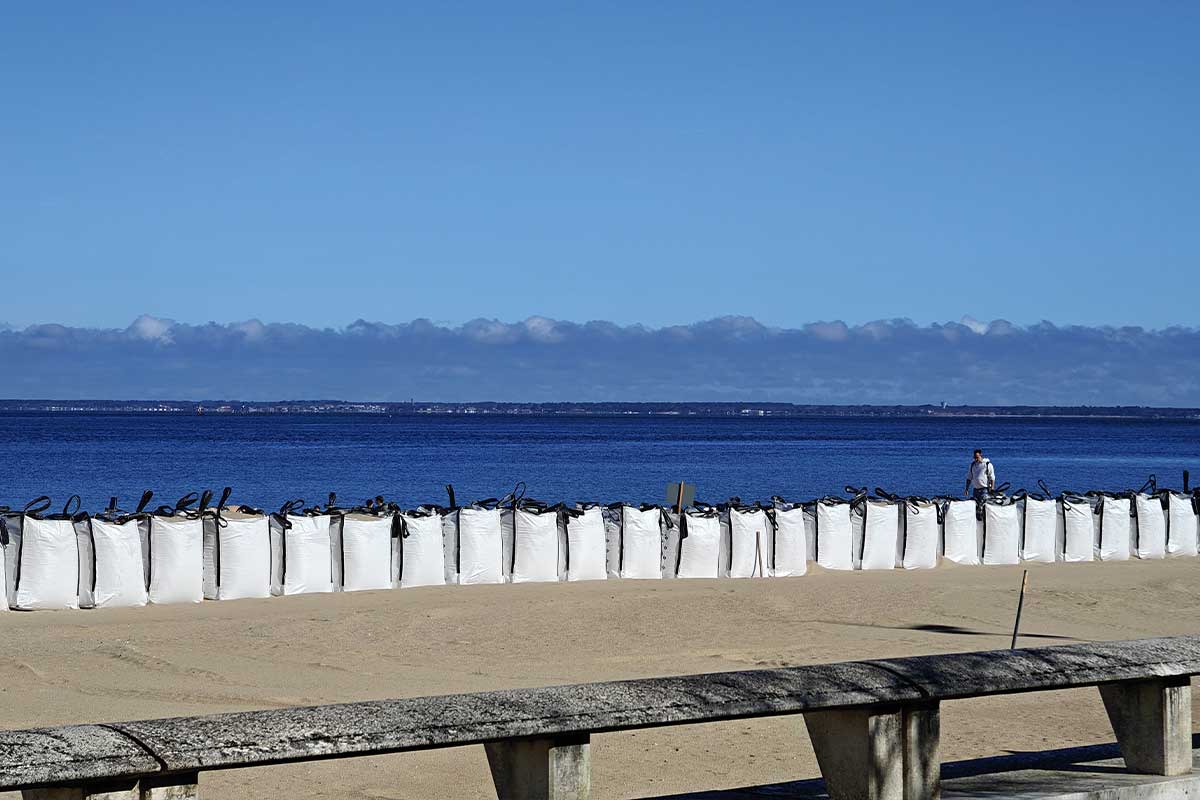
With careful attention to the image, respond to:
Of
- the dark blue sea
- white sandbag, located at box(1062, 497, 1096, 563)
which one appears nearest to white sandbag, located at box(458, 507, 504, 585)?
white sandbag, located at box(1062, 497, 1096, 563)

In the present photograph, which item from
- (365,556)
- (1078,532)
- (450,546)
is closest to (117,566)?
(365,556)

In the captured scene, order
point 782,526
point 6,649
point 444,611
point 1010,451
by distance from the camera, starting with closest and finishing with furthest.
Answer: point 6,649, point 444,611, point 782,526, point 1010,451

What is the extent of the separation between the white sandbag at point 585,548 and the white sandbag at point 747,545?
74.0 inches

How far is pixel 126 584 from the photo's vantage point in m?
→ 15.9

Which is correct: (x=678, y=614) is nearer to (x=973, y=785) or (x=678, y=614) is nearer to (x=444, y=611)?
(x=444, y=611)

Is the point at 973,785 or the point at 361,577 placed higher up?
the point at 973,785

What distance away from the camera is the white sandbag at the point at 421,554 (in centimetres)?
1791

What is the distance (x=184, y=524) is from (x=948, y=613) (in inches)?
335

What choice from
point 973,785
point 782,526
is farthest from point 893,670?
point 782,526

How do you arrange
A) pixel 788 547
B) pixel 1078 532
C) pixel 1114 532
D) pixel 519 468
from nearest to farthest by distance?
pixel 788 547, pixel 1078 532, pixel 1114 532, pixel 519 468

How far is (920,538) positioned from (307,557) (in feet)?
31.1

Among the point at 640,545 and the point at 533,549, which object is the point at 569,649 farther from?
the point at 640,545

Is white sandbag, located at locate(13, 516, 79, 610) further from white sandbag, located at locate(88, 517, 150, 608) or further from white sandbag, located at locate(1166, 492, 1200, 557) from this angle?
white sandbag, located at locate(1166, 492, 1200, 557)

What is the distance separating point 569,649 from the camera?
13.5 m
